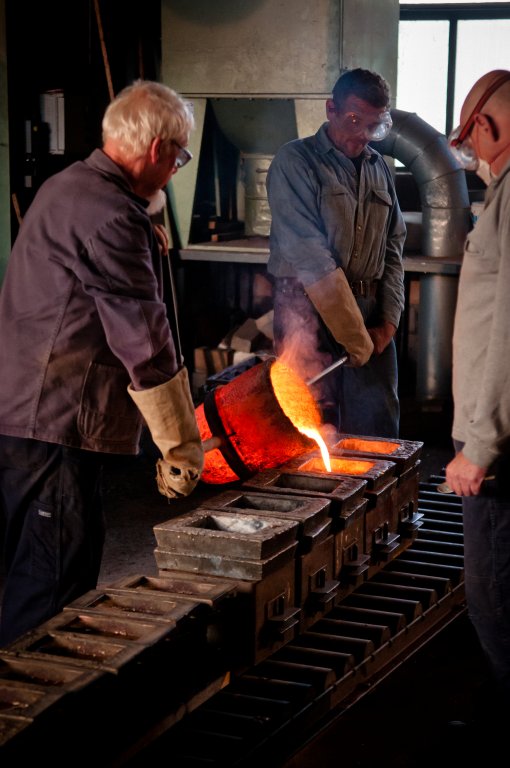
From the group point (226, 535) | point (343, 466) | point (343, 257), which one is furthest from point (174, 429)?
point (343, 257)

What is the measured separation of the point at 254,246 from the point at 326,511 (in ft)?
14.7

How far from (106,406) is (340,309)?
175cm

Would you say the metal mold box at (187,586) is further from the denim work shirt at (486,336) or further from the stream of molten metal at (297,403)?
the stream of molten metal at (297,403)

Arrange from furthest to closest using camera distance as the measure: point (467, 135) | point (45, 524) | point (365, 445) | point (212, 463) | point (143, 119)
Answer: point (365, 445) → point (212, 463) → point (45, 524) → point (143, 119) → point (467, 135)

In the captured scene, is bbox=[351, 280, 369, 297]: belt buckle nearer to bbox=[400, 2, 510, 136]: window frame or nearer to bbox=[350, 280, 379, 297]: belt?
bbox=[350, 280, 379, 297]: belt

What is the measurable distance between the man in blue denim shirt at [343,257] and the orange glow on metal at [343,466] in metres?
0.84

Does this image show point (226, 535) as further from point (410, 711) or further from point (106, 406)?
point (410, 711)

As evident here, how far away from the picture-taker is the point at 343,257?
486 centimetres

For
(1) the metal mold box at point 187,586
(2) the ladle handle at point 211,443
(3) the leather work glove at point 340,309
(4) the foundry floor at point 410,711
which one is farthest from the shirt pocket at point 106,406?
(3) the leather work glove at point 340,309

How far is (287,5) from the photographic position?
7238 millimetres

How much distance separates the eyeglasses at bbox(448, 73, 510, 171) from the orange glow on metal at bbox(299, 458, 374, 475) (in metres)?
1.29

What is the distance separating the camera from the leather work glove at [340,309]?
4.65 m

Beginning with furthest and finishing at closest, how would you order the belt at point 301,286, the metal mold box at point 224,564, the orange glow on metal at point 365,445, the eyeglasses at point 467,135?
the belt at point 301,286 → the orange glow on metal at point 365,445 → the metal mold box at point 224,564 → the eyeglasses at point 467,135

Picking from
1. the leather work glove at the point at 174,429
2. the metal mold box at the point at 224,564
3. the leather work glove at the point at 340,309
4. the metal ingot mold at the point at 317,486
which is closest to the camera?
the metal mold box at the point at 224,564
